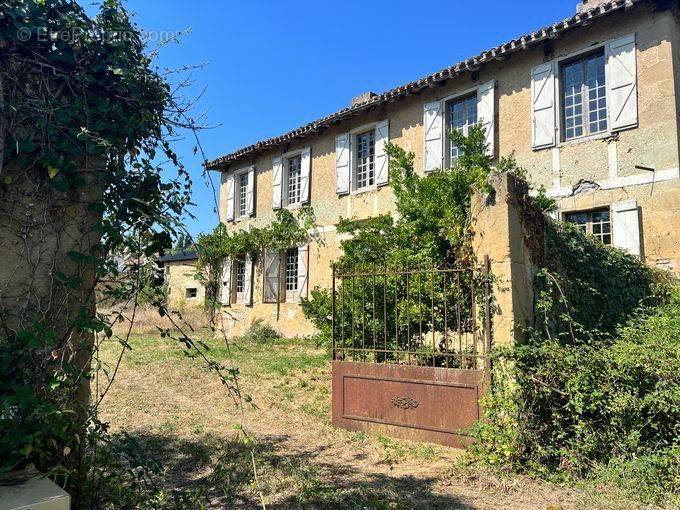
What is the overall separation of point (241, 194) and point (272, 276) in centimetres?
372

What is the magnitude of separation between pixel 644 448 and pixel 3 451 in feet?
14.4

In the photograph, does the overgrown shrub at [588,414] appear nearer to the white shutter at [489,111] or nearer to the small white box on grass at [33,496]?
the small white box on grass at [33,496]

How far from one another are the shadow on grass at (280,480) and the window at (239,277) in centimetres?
1165

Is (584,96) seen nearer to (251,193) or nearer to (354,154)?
(354,154)

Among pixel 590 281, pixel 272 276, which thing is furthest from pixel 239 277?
pixel 590 281

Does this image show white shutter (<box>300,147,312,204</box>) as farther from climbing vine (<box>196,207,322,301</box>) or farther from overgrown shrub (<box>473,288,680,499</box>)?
overgrown shrub (<box>473,288,680,499</box>)

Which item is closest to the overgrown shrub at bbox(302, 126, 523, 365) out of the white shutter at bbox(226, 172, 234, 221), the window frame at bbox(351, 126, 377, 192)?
the window frame at bbox(351, 126, 377, 192)

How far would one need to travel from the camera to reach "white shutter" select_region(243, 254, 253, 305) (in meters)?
16.1

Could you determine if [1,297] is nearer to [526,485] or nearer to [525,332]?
[526,485]

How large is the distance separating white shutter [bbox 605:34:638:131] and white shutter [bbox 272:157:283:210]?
938 centimetres

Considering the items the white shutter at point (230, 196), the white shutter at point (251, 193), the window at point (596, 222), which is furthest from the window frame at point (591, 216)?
the white shutter at point (230, 196)

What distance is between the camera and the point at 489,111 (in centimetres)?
1060

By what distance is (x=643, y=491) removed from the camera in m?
3.67

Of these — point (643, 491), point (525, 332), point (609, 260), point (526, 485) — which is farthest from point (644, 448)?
point (609, 260)
